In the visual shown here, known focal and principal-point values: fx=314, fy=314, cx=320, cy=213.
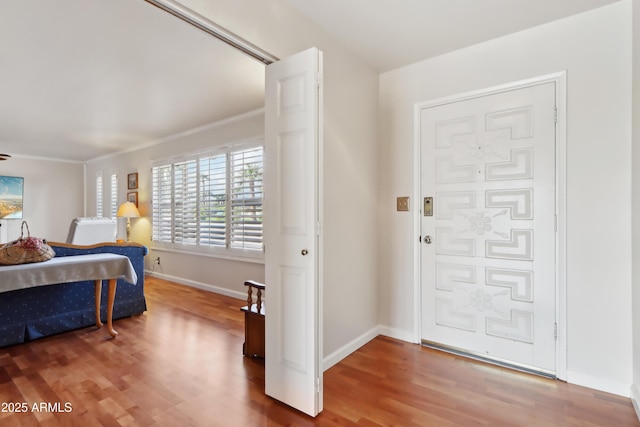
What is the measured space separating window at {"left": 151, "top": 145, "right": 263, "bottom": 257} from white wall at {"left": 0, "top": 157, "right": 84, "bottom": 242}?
353 centimetres

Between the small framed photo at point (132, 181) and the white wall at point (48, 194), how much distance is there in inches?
100.0

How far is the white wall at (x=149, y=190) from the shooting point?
431 centimetres

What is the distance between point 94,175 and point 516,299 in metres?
8.59

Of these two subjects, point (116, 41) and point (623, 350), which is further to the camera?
point (116, 41)

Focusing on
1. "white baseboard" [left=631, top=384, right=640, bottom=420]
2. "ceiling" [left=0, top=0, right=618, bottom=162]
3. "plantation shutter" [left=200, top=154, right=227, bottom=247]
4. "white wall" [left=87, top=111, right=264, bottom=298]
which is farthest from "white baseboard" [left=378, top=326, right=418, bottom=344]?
"plantation shutter" [left=200, top=154, right=227, bottom=247]

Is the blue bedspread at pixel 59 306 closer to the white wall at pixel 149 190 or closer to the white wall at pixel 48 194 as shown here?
the white wall at pixel 149 190

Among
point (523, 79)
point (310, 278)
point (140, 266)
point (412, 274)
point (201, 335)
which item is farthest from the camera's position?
point (140, 266)

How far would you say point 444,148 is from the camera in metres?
2.69

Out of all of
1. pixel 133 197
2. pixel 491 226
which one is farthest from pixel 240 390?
pixel 133 197

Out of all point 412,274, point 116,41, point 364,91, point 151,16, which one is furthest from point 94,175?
point 412,274

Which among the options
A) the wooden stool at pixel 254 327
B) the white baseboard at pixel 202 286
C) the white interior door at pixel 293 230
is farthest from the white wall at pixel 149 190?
the white interior door at pixel 293 230

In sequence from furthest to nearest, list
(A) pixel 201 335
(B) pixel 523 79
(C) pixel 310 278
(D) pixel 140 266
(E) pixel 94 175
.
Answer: (E) pixel 94 175 → (D) pixel 140 266 → (A) pixel 201 335 → (B) pixel 523 79 → (C) pixel 310 278

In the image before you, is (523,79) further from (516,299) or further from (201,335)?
(201,335)

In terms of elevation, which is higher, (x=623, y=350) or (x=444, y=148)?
(x=444, y=148)
